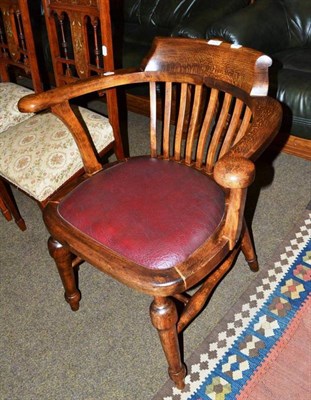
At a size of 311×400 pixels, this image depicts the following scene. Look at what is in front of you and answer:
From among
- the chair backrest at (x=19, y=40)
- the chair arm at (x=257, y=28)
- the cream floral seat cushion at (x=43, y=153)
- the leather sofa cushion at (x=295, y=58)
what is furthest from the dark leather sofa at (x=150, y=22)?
the cream floral seat cushion at (x=43, y=153)

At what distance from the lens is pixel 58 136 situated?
59.2 inches

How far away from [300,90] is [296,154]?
378 mm

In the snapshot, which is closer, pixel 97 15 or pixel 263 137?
pixel 263 137

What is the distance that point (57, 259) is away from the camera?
1254 millimetres

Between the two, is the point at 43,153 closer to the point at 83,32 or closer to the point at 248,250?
the point at 83,32

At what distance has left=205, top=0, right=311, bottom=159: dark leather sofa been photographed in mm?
1929

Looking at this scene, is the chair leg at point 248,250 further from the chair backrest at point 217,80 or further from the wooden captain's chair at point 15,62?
the wooden captain's chair at point 15,62

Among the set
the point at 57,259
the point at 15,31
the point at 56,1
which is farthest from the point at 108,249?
the point at 15,31

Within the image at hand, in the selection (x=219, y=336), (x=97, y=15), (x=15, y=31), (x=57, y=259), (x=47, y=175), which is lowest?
(x=219, y=336)

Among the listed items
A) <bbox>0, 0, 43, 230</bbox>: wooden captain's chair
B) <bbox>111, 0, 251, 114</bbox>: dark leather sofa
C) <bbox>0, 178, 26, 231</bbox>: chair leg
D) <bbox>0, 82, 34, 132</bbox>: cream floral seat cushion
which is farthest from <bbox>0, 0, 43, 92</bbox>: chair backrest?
<bbox>111, 0, 251, 114</bbox>: dark leather sofa

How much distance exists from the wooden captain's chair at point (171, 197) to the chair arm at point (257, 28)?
3.19 ft

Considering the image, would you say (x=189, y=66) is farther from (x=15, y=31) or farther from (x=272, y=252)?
(x=15, y=31)

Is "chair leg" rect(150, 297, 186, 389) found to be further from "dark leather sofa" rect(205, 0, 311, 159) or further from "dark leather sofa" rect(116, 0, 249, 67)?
"dark leather sofa" rect(116, 0, 249, 67)

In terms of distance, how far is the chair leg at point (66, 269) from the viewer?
1.23 m
